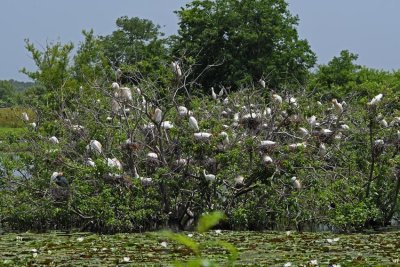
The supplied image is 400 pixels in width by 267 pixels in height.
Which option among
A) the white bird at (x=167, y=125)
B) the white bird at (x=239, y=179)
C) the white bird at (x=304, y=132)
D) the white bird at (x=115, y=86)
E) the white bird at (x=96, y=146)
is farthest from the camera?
the white bird at (x=304, y=132)

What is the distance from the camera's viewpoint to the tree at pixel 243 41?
35906 mm

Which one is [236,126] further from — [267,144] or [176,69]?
[176,69]

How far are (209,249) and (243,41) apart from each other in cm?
2890

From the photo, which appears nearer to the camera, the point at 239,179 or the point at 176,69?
the point at 239,179

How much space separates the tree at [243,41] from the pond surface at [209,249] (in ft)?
84.8

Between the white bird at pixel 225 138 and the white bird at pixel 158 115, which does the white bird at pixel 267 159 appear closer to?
the white bird at pixel 225 138

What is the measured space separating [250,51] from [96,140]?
87.0 feet

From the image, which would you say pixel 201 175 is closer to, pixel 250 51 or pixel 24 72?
pixel 24 72

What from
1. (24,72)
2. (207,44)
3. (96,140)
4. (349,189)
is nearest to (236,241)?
(349,189)

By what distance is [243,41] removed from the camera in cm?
3653

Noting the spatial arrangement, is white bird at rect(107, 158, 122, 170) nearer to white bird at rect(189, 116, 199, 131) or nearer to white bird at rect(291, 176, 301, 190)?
white bird at rect(189, 116, 199, 131)

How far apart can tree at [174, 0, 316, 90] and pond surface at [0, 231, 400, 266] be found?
2586 cm

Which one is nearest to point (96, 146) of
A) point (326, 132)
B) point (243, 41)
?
point (326, 132)

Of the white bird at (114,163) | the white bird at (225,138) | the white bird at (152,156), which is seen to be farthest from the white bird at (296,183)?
the white bird at (114,163)
